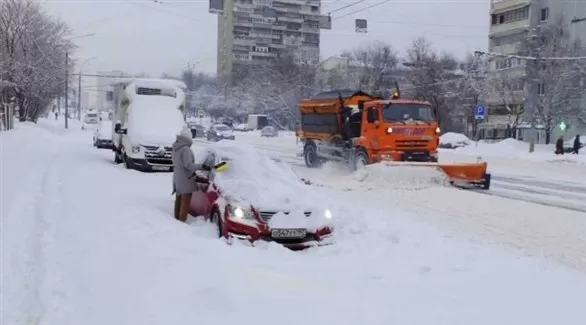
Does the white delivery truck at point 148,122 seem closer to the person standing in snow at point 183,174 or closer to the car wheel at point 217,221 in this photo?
the person standing in snow at point 183,174

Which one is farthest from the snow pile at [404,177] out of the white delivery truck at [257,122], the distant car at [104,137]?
the white delivery truck at [257,122]

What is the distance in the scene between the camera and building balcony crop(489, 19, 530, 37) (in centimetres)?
6538

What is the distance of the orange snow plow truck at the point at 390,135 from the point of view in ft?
57.4

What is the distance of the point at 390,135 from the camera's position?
18828 mm

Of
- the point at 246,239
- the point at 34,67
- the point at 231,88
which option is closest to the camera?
the point at 246,239

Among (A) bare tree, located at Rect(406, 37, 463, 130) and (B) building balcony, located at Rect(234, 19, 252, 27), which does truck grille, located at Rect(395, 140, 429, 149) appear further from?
(B) building balcony, located at Rect(234, 19, 252, 27)

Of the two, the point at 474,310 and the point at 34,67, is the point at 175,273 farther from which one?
the point at 34,67

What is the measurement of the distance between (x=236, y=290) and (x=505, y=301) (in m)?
2.68

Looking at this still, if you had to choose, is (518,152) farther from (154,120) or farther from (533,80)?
(154,120)

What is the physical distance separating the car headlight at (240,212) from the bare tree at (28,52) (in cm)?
3914

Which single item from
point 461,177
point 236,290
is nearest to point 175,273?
point 236,290

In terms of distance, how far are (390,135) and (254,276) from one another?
1275 cm

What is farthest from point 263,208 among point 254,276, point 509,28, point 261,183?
point 509,28

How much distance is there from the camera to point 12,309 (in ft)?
18.3
